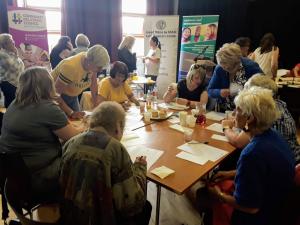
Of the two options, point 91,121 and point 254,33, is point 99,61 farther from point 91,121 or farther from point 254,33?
point 254,33

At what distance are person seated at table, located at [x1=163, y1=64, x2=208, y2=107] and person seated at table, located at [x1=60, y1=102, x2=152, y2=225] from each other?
184 cm

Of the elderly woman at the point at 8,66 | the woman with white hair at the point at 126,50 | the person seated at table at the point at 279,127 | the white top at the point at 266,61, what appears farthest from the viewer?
the woman with white hair at the point at 126,50

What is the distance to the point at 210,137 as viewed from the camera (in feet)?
6.88

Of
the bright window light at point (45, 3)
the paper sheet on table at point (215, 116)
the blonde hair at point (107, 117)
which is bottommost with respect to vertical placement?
the paper sheet on table at point (215, 116)

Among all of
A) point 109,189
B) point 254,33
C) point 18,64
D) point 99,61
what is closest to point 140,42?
point 254,33

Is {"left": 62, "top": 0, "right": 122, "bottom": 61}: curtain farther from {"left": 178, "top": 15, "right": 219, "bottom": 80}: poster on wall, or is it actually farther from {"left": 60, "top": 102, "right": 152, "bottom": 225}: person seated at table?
{"left": 60, "top": 102, "right": 152, "bottom": 225}: person seated at table

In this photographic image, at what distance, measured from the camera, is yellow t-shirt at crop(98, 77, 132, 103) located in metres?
2.80

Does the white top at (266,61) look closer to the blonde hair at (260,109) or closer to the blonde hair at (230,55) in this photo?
the blonde hair at (230,55)

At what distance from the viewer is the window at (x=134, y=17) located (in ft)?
21.3

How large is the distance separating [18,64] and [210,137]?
298 centimetres

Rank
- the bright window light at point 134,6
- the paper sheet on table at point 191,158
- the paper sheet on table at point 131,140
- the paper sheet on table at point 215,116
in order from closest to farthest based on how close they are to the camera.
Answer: the paper sheet on table at point 191,158 < the paper sheet on table at point 131,140 < the paper sheet on table at point 215,116 < the bright window light at point 134,6

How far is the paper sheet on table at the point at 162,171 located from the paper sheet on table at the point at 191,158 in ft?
0.66

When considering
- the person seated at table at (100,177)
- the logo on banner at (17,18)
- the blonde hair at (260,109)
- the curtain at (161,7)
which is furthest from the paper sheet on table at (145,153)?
the curtain at (161,7)

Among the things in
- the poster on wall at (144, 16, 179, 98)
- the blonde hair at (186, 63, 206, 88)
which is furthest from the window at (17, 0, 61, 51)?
the blonde hair at (186, 63, 206, 88)
